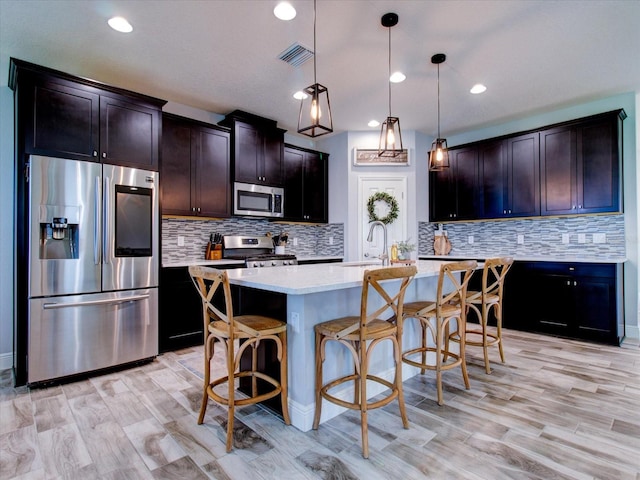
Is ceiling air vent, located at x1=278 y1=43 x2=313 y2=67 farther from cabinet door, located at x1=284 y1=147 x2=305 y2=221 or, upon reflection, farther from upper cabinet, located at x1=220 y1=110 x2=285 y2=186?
cabinet door, located at x1=284 y1=147 x2=305 y2=221

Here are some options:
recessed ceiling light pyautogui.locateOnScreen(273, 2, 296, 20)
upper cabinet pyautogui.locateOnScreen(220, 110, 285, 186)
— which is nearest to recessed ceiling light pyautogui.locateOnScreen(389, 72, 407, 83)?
recessed ceiling light pyautogui.locateOnScreen(273, 2, 296, 20)

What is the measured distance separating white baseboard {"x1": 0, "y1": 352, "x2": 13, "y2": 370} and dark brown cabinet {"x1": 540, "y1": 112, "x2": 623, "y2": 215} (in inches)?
237

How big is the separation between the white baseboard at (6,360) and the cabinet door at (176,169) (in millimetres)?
1888

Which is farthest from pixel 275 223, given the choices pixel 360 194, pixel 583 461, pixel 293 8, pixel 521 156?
pixel 583 461

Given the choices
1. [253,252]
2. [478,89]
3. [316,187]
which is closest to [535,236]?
[478,89]

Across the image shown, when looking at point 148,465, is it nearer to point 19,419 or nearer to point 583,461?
point 19,419

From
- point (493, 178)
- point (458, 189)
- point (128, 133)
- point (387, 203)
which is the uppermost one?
point (128, 133)

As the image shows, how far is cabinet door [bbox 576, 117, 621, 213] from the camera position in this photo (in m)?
3.87

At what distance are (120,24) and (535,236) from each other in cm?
522

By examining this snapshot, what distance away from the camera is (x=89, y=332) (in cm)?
291

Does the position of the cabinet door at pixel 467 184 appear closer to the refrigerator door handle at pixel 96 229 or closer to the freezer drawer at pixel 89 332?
the freezer drawer at pixel 89 332

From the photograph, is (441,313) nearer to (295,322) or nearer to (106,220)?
(295,322)

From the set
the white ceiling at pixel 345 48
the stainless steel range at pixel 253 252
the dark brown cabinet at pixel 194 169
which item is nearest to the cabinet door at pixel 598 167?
the white ceiling at pixel 345 48

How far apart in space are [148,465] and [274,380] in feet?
2.44
